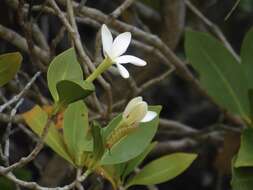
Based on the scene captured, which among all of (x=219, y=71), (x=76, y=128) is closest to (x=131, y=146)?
(x=76, y=128)

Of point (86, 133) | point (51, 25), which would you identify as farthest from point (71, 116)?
point (51, 25)

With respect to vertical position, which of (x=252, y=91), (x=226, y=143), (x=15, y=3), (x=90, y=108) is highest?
(x=15, y=3)

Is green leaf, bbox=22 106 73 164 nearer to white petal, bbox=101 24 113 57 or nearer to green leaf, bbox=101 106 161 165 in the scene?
green leaf, bbox=101 106 161 165

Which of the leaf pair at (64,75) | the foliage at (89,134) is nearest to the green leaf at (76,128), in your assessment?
the foliage at (89,134)

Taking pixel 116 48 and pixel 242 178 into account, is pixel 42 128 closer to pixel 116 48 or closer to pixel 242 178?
pixel 116 48

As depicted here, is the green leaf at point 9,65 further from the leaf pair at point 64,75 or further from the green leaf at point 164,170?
the green leaf at point 164,170

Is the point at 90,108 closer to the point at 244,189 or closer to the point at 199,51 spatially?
the point at 199,51

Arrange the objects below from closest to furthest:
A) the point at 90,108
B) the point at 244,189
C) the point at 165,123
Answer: the point at 244,189 → the point at 90,108 → the point at 165,123
